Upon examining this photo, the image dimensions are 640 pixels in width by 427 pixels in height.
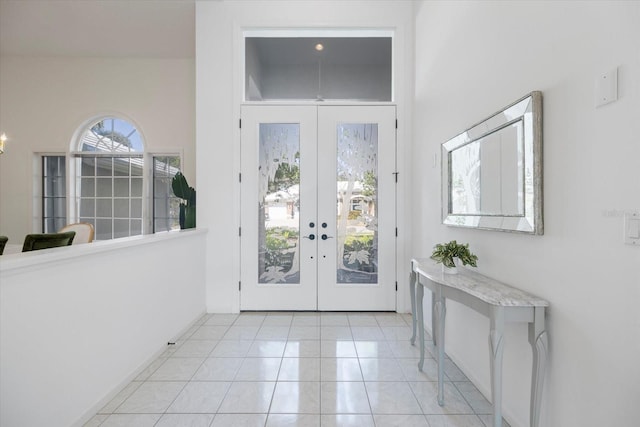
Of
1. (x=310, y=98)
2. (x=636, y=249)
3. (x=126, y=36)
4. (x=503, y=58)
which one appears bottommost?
(x=636, y=249)

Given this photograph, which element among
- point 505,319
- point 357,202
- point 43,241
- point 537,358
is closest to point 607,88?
point 505,319

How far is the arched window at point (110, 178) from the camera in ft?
15.8

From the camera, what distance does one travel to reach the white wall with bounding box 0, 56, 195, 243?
15.5ft

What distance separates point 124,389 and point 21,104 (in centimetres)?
508

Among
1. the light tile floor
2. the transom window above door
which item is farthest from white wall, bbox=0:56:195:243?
the light tile floor

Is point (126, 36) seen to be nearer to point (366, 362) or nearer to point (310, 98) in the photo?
point (310, 98)

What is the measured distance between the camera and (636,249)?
104 centimetres

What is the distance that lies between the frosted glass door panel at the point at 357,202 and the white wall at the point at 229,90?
1.07ft

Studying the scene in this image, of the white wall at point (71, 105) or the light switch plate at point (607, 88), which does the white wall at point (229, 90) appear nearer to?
the white wall at point (71, 105)

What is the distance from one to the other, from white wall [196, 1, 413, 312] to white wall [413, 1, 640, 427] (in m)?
1.63

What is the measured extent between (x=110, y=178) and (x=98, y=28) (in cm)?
206

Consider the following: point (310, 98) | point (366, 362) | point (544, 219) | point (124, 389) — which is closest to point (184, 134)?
point (310, 98)

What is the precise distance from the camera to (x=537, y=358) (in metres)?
1.39

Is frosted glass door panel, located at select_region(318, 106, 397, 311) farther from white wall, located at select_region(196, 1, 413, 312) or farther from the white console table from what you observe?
the white console table
